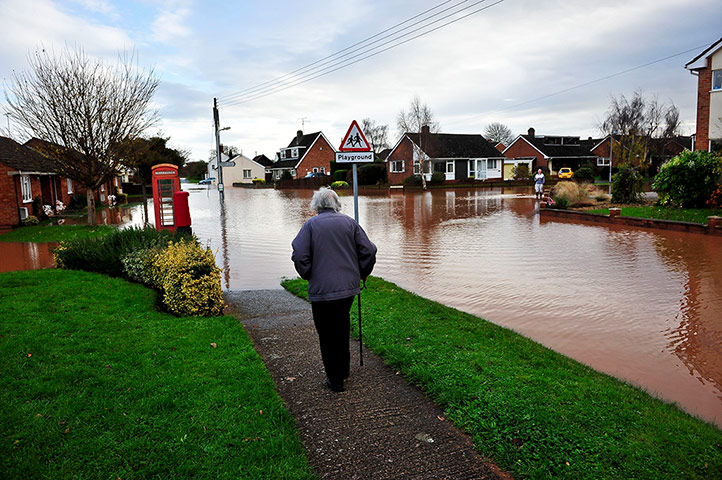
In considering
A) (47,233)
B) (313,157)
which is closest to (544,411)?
(47,233)

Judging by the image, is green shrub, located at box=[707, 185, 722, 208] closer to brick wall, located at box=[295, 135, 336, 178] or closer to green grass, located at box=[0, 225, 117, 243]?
green grass, located at box=[0, 225, 117, 243]

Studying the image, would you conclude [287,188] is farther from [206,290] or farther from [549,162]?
[206,290]

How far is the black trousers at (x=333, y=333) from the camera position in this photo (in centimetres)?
441

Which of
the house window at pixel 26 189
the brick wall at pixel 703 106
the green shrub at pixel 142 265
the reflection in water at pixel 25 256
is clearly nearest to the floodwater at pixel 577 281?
the green shrub at pixel 142 265

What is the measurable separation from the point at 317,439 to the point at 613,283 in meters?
7.63

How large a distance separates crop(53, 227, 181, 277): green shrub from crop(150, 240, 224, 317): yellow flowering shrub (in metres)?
1.88

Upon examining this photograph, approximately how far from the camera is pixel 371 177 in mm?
54406

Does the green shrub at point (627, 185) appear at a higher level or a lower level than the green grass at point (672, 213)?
higher

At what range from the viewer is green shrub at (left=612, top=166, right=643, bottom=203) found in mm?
21953

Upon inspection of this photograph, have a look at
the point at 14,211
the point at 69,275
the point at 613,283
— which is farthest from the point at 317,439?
the point at 14,211

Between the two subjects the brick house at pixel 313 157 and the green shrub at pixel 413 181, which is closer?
the green shrub at pixel 413 181

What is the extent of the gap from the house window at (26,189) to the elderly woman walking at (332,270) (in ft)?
74.0

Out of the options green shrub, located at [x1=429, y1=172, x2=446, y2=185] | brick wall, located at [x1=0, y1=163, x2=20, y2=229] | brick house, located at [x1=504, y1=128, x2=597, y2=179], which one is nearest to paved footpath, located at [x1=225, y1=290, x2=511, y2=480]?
brick wall, located at [x1=0, y1=163, x2=20, y2=229]

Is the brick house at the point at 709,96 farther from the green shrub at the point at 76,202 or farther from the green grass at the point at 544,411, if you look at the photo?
the green shrub at the point at 76,202
